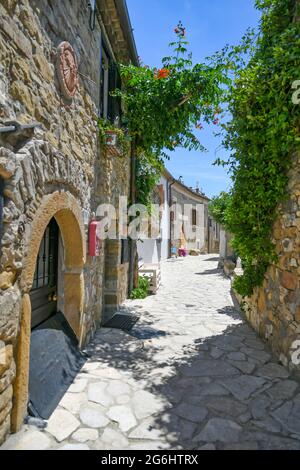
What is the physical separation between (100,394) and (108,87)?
5257mm

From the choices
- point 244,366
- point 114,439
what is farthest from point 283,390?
point 114,439

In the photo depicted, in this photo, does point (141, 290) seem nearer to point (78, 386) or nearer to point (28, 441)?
point (78, 386)

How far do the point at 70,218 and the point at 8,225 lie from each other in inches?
60.2

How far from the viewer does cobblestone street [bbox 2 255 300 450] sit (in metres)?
2.42

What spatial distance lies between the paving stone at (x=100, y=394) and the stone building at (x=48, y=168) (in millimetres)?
779

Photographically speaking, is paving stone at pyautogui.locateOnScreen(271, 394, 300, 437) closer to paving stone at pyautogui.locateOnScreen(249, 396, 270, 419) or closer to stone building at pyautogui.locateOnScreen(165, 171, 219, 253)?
paving stone at pyautogui.locateOnScreen(249, 396, 270, 419)

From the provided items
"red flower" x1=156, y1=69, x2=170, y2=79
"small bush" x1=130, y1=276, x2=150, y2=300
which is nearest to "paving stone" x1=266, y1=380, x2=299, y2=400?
"small bush" x1=130, y1=276, x2=150, y2=300

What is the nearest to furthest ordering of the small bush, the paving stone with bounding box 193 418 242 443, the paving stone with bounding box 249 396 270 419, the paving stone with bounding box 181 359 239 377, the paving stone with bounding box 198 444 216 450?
the paving stone with bounding box 198 444 216 450
the paving stone with bounding box 193 418 242 443
the paving stone with bounding box 249 396 270 419
the paving stone with bounding box 181 359 239 377
the small bush

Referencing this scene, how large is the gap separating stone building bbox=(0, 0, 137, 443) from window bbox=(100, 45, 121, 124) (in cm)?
4

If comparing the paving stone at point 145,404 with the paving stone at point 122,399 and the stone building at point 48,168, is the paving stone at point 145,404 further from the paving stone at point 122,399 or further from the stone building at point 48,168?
the stone building at point 48,168

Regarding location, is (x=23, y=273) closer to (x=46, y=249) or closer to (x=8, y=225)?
(x=8, y=225)

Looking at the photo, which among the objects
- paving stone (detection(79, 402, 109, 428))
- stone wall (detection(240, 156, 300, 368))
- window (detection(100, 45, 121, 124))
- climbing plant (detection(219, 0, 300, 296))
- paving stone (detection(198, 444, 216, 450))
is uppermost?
window (detection(100, 45, 121, 124))

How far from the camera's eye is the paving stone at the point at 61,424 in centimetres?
244

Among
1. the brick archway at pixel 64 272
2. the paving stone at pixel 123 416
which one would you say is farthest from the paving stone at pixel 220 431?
the brick archway at pixel 64 272
